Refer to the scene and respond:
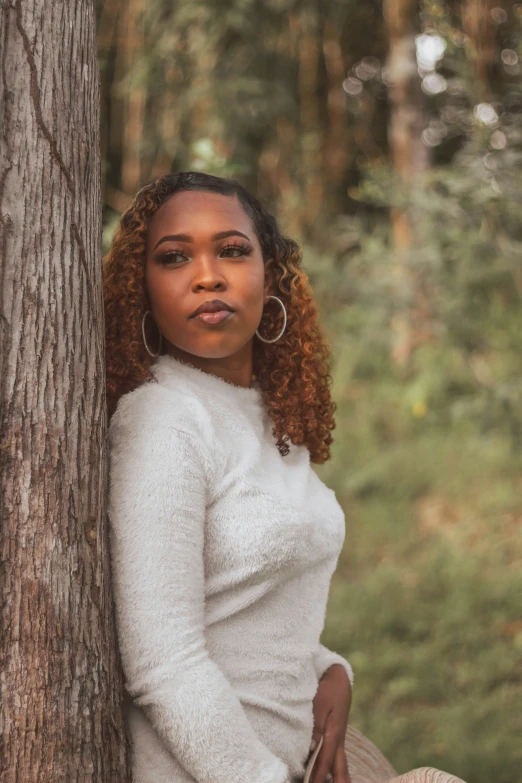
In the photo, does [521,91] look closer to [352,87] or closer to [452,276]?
[452,276]

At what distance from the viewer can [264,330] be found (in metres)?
1.79

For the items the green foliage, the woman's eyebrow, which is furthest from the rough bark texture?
the green foliage

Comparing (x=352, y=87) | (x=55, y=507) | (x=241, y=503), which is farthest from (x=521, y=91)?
(x=352, y=87)

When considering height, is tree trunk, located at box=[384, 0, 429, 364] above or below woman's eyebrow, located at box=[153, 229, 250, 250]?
above

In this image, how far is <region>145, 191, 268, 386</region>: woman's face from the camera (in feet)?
4.90

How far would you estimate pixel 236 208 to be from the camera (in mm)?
1563

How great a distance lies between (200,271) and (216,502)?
41 centimetres

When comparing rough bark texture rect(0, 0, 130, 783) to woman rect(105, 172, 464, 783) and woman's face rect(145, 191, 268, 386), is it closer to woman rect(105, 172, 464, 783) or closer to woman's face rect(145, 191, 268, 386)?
woman rect(105, 172, 464, 783)

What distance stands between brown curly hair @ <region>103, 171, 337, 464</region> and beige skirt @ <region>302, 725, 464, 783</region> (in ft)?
2.05

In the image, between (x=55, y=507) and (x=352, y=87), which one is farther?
(x=352, y=87)

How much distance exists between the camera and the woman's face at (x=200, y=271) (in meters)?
1.49

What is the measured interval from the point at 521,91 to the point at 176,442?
3.07 meters

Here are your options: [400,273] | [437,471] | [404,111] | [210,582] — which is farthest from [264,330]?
[404,111]

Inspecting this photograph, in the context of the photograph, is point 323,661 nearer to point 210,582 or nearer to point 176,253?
point 210,582
